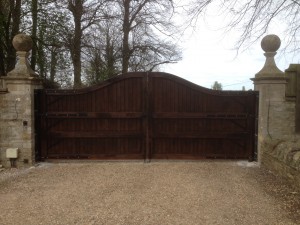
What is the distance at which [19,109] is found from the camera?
271 inches

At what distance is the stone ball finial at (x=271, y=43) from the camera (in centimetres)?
686

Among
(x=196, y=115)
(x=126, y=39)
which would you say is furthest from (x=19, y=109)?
(x=126, y=39)

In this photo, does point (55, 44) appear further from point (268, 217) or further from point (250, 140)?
point (268, 217)

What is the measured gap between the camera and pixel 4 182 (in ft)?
19.6

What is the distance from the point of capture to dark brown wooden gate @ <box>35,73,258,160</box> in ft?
24.0

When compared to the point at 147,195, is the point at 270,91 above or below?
above

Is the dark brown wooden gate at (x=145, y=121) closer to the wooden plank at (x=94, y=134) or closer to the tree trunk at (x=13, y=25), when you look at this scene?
the wooden plank at (x=94, y=134)

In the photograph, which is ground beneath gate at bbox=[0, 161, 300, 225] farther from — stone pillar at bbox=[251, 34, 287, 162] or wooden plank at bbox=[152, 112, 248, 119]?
wooden plank at bbox=[152, 112, 248, 119]

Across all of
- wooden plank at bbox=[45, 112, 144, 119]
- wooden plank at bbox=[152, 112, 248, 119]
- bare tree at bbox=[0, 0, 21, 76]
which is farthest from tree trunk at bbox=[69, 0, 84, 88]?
wooden plank at bbox=[152, 112, 248, 119]

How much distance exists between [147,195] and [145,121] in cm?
255

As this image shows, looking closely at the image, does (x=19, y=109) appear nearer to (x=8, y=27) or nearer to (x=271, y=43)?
(x=8, y=27)

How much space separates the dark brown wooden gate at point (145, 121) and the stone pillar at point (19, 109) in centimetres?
36

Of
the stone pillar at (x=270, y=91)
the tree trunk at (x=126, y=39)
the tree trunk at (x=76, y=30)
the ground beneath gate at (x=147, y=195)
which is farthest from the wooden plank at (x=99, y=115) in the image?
the tree trunk at (x=126, y=39)

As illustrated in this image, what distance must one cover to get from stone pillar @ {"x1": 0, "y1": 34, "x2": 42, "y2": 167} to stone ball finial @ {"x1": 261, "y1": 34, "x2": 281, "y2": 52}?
5.55m
